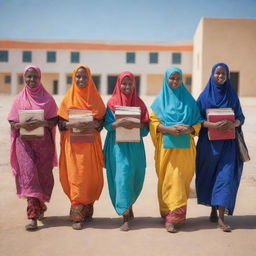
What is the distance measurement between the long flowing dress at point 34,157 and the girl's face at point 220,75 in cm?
174

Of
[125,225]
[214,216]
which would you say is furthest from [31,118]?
[214,216]

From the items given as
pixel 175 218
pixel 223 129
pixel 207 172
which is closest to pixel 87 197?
pixel 175 218

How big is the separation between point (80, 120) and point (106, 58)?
80.8 feet

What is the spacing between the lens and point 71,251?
310 centimetres

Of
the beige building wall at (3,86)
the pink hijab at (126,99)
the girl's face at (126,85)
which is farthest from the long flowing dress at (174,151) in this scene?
the beige building wall at (3,86)

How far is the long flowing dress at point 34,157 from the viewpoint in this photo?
12.2ft

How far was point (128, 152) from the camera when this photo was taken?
373cm

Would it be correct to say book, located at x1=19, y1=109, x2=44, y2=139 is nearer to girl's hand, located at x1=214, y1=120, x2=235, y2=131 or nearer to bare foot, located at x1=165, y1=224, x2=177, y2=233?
bare foot, located at x1=165, y1=224, x2=177, y2=233

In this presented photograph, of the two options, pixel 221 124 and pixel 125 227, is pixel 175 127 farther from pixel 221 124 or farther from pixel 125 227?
pixel 125 227

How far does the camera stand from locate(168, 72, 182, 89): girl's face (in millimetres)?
3709

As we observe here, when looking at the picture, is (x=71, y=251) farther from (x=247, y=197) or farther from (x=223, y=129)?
(x=247, y=197)

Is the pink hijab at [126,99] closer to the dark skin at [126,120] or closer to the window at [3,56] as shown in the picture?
the dark skin at [126,120]

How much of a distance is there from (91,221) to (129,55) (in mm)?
24592

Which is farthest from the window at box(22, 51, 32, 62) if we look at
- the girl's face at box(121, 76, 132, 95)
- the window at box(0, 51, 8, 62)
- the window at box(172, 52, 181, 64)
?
the girl's face at box(121, 76, 132, 95)
